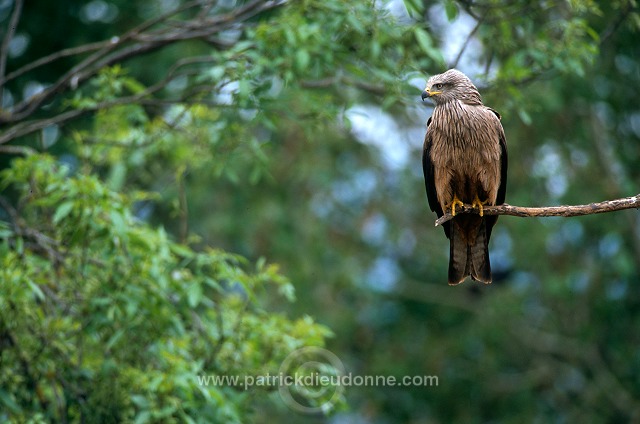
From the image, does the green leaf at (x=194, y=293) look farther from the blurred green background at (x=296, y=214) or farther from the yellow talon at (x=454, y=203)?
the yellow talon at (x=454, y=203)

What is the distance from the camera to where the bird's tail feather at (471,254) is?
5.20 metres

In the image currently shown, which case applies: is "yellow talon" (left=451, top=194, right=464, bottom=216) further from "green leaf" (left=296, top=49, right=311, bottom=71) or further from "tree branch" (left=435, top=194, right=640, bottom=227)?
"green leaf" (left=296, top=49, right=311, bottom=71)

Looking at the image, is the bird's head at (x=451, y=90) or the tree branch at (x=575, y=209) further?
the bird's head at (x=451, y=90)

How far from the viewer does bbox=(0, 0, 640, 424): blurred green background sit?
17.6ft

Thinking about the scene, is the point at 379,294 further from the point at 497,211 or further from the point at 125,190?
the point at 497,211

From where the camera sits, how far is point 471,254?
17.2ft

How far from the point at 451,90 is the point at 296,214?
5139mm

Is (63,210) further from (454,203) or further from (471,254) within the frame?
(471,254)

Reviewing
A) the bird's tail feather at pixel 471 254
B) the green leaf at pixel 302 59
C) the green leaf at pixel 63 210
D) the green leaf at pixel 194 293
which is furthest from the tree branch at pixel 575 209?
the green leaf at pixel 63 210

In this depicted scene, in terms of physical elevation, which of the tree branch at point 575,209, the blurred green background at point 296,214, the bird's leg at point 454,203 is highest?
the tree branch at point 575,209

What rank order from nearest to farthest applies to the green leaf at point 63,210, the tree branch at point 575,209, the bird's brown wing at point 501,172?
the tree branch at point 575,209 → the green leaf at point 63,210 → the bird's brown wing at point 501,172

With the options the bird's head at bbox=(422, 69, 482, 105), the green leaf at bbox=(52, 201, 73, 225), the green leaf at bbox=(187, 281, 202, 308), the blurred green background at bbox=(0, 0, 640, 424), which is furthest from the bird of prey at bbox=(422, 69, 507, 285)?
the green leaf at bbox=(52, 201, 73, 225)

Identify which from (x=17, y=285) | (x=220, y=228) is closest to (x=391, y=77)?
(x=17, y=285)

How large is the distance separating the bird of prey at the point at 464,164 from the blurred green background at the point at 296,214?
0.66 m
